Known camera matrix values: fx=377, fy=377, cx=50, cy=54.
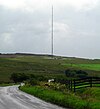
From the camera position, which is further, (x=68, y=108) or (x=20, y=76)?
(x=20, y=76)

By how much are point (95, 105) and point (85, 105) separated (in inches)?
22.8

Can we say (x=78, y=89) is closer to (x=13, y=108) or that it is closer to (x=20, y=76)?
(x=13, y=108)

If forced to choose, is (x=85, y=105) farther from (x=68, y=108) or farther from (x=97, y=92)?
(x=97, y=92)

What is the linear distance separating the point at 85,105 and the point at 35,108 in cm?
313

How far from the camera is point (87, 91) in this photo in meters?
34.6

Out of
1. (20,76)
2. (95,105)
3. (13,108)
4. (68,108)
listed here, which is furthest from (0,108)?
(20,76)

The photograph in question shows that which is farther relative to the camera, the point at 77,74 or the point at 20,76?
the point at 77,74

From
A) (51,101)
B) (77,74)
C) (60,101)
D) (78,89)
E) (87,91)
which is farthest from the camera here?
(77,74)

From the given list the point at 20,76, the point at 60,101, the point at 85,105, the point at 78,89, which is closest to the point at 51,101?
the point at 60,101

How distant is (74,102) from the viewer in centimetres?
2352

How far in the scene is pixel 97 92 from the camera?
31797 millimetres

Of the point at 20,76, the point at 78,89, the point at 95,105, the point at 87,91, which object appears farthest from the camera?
the point at 20,76

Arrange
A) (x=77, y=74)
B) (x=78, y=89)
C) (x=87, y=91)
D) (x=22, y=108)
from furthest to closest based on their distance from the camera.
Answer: (x=77, y=74), (x=78, y=89), (x=87, y=91), (x=22, y=108)

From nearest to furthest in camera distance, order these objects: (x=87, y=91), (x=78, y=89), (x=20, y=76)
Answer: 1. (x=87, y=91)
2. (x=78, y=89)
3. (x=20, y=76)
